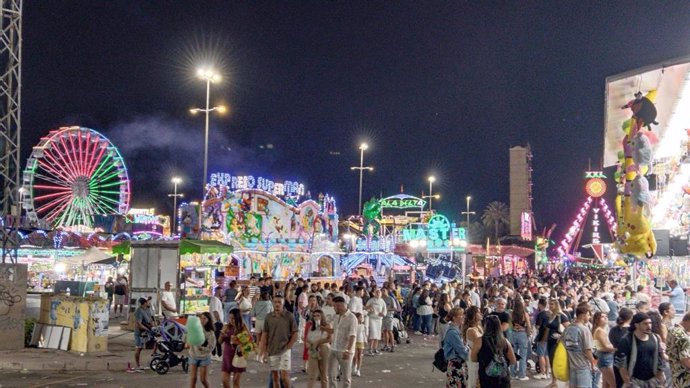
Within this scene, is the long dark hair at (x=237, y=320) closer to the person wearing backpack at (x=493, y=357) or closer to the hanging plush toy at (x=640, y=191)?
the person wearing backpack at (x=493, y=357)

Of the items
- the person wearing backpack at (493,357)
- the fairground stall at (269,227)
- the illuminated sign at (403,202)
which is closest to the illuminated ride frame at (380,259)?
the fairground stall at (269,227)

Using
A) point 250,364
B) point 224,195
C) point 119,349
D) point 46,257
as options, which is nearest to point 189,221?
point 224,195

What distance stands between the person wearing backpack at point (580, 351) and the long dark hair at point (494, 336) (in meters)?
2.23

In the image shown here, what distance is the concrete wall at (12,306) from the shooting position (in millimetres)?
14828

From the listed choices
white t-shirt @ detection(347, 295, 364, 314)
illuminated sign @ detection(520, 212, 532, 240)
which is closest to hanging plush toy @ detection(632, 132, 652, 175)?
white t-shirt @ detection(347, 295, 364, 314)

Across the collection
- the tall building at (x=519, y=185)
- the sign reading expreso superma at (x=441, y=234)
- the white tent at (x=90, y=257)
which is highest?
the tall building at (x=519, y=185)

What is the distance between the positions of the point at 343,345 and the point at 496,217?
334 ft

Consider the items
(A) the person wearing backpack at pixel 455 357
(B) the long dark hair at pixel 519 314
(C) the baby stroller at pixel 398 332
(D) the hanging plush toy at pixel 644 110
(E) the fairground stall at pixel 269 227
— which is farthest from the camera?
(E) the fairground stall at pixel 269 227

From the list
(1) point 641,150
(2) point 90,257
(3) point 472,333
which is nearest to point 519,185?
(2) point 90,257

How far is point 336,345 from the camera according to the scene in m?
9.88

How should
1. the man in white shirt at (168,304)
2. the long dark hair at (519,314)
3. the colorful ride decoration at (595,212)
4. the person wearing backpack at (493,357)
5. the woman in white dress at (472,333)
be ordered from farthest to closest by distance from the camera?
the colorful ride decoration at (595,212) → the man in white shirt at (168,304) → the long dark hair at (519,314) → the woman in white dress at (472,333) → the person wearing backpack at (493,357)

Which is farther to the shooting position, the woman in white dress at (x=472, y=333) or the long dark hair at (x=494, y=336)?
the woman in white dress at (x=472, y=333)

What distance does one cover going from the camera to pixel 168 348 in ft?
43.0

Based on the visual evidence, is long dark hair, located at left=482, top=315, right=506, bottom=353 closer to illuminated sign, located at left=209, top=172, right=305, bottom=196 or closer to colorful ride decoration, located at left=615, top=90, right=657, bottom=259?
colorful ride decoration, located at left=615, top=90, right=657, bottom=259
